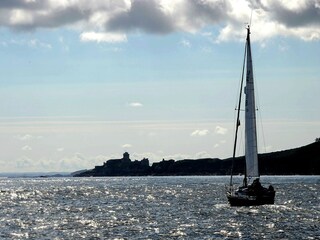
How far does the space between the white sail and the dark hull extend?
412 cm

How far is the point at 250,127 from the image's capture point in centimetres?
9719

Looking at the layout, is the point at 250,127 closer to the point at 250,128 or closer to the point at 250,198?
the point at 250,128

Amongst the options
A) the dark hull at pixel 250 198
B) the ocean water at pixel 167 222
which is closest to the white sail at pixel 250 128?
the dark hull at pixel 250 198

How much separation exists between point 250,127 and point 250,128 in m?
0.13

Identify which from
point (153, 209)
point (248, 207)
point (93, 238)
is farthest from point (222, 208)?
point (93, 238)

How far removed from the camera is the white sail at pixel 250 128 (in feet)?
319

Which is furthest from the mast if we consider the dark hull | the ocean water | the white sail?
the ocean water

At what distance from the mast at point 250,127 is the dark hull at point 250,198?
3979 millimetres

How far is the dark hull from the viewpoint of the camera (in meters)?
92.6

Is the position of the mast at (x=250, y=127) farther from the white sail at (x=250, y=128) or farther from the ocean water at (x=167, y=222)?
the ocean water at (x=167, y=222)

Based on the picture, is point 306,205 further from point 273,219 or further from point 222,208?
point 273,219

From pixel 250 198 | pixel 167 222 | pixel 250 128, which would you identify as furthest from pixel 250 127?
pixel 167 222

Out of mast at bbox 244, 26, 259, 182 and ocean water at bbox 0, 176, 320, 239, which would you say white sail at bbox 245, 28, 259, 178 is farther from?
ocean water at bbox 0, 176, 320, 239

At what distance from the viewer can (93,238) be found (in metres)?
60.8
